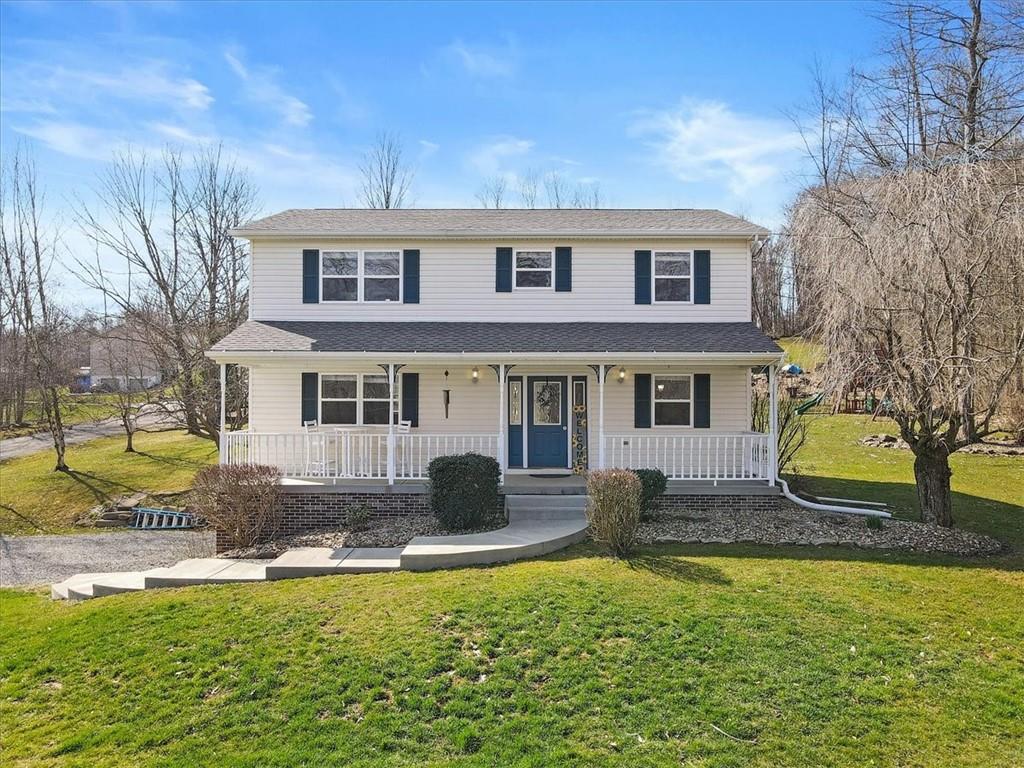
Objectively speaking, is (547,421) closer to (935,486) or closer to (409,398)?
(409,398)

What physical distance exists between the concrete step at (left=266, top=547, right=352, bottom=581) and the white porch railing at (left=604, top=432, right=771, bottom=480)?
18.4ft

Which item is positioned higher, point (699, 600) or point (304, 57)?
point (304, 57)

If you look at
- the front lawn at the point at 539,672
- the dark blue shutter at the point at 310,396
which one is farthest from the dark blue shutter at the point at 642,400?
the dark blue shutter at the point at 310,396

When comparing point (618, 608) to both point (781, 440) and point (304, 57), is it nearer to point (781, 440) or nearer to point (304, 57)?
point (781, 440)

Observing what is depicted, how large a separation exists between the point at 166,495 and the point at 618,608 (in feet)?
50.5

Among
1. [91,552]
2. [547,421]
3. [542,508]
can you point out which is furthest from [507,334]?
[91,552]

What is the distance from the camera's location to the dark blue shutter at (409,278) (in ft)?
43.9

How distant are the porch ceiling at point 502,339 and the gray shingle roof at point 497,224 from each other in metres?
2.03

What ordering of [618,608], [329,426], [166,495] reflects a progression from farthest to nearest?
[166,495] < [329,426] < [618,608]

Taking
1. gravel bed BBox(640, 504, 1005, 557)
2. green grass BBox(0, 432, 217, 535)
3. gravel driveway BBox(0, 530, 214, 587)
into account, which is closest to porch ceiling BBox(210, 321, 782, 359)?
gravel bed BBox(640, 504, 1005, 557)

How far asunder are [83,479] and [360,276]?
12362 millimetres

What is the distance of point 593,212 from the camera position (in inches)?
595

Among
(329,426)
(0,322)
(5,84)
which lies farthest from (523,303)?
(0,322)

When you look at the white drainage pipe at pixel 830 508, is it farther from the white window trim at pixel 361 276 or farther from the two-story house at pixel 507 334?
the white window trim at pixel 361 276
